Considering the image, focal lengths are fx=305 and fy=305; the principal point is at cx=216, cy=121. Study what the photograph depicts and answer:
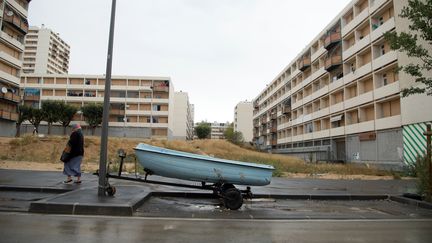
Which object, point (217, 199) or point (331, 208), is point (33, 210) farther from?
point (331, 208)

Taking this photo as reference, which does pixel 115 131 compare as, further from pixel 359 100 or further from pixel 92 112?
pixel 359 100

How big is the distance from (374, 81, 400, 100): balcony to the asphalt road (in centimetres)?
2537

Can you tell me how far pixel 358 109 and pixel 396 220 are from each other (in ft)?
101

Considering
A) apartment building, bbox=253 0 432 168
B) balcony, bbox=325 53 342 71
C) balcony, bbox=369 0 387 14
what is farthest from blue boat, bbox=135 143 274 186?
balcony, bbox=325 53 342 71

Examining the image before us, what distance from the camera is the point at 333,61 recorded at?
133 feet

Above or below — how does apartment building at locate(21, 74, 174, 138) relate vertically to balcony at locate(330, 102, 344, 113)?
above

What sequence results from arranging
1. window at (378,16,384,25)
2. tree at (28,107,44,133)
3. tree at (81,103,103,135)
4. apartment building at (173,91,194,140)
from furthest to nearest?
apartment building at (173,91,194,140) → tree at (81,103,103,135) → tree at (28,107,44,133) → window at (378,16,384,25)

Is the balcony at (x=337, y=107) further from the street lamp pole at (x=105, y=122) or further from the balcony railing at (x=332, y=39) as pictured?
the street lamp pole at (x=105, y=122)

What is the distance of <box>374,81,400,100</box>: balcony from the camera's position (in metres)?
28.1

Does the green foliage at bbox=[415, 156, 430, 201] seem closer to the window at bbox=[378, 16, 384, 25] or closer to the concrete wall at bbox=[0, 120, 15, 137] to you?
the window at bbox=[378, 16, 384, 25]

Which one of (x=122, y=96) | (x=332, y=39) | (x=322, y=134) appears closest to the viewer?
(x=332, y=39)

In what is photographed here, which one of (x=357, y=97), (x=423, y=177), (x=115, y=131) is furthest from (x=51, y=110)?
(x=423, y=177)

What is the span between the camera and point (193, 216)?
259 inches

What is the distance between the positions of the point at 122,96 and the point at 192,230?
232 ft
